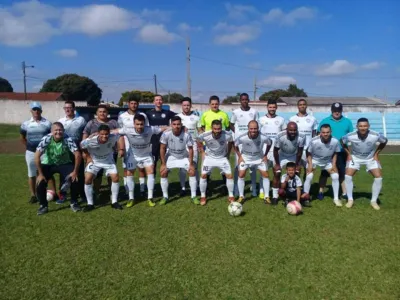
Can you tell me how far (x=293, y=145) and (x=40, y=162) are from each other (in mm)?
5156

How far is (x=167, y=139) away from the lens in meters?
7.47

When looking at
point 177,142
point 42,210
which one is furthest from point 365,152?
point 42,210

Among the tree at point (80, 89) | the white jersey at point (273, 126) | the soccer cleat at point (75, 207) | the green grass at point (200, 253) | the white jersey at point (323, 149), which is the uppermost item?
the tree at point (80, 89)

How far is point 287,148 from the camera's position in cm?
741

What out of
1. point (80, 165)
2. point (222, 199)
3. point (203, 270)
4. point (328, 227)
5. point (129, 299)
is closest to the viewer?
point (129, 299)

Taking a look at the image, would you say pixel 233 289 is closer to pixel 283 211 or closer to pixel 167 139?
pixel 283 211

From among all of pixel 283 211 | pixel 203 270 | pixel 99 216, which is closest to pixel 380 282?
pixel 203 270

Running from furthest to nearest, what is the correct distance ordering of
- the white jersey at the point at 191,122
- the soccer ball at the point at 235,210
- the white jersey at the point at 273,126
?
the white jersey at the point at 191,122 → the white jersey at the point at 273,126 → the soccer ball at the point at 235,210

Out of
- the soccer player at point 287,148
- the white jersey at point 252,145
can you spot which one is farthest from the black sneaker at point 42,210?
the soccer player at point 287,148

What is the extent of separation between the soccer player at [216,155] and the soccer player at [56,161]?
2567 millimetres

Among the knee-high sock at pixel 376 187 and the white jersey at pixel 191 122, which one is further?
the white jersey at pixel 191 122

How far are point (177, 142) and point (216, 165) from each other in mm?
989

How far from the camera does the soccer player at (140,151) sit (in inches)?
282

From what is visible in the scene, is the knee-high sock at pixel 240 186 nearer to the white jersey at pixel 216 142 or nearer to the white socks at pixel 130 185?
the white jersey at pixel 216 142
